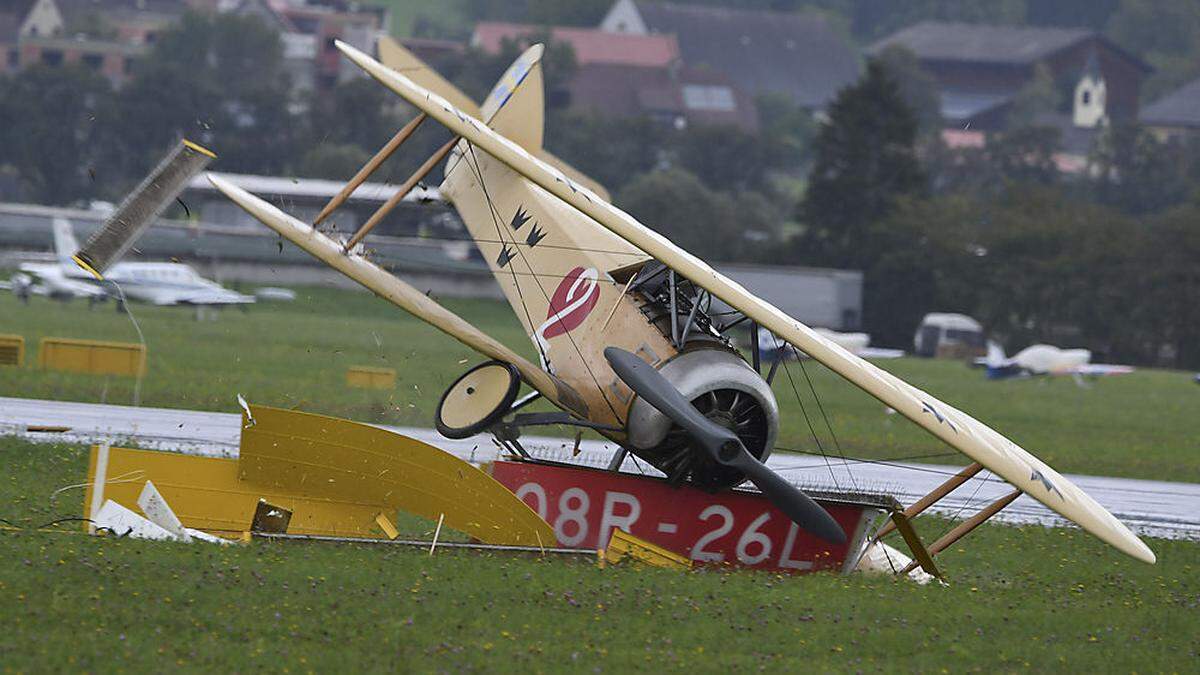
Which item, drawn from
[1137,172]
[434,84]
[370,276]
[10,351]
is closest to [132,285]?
[10,351]

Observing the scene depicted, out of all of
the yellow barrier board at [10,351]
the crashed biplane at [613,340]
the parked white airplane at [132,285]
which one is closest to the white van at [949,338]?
the parked white airplane at [132,285]

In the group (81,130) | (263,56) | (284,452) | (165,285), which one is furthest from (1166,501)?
(263,56)

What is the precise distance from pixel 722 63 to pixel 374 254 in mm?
157329

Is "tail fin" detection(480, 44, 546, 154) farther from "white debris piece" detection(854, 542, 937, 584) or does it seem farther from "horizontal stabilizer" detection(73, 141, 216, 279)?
"white debris piece" detection(854, 542, 937, 584)

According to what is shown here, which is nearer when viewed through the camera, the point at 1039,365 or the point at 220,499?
the point at 220,499

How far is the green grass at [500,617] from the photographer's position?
10.6 meters

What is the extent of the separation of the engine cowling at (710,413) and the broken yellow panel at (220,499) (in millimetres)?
2434

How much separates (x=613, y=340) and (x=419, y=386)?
1888 cm

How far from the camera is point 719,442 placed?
1357 centimetres

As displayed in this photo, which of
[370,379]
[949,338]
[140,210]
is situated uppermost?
[140,210]

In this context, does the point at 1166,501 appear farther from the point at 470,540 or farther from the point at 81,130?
the point at 81,130

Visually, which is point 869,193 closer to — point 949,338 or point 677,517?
point 949,338

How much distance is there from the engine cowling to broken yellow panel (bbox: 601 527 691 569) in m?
0.70

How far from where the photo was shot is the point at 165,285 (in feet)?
182
